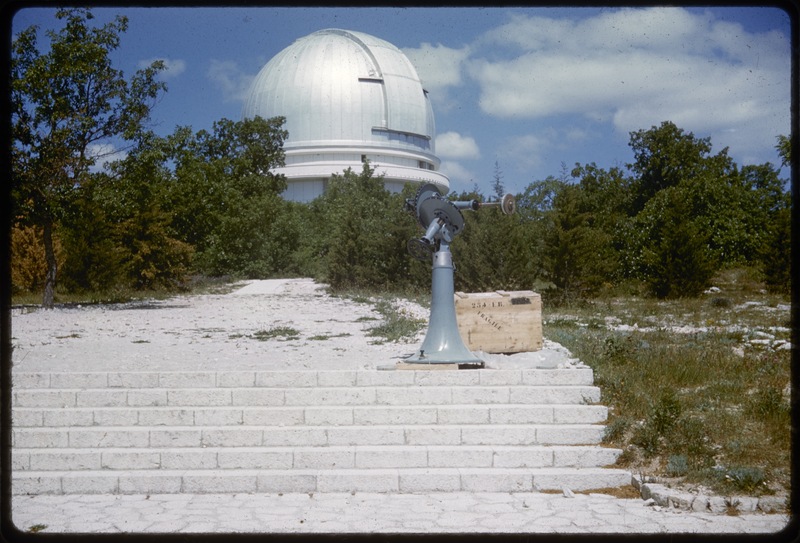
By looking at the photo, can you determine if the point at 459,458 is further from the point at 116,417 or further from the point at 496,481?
the point at 116,417

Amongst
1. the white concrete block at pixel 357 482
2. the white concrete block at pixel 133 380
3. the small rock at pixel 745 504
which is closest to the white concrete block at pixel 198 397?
the white concrete block at pixel 133 380

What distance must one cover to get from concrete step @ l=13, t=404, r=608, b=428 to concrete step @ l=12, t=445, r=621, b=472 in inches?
17.8

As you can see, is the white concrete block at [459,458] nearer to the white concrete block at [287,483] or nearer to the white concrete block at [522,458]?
the white concrete block at [522,458]

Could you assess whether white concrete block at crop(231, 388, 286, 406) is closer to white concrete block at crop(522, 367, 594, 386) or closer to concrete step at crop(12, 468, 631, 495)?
concrete step at crop(12, 468, 631, 495)

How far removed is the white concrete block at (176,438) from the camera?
6.41 metres

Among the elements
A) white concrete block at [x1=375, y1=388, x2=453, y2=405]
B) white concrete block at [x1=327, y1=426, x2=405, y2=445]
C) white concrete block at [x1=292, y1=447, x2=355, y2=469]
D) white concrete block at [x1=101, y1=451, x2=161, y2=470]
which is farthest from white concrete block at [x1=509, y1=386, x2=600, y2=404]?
white concrete block at [x1=101, y1=451, x2=161, y2=470]

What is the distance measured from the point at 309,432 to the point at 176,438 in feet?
3.93

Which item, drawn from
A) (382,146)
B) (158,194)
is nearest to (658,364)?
(158,194)

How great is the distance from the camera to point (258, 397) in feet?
22.8

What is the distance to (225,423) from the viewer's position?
6.66 meters

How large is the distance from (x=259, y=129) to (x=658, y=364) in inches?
1285

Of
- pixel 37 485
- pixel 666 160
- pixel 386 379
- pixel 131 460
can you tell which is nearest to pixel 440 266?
pixel 386 379

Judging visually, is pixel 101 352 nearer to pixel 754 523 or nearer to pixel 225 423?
pixel 225 423

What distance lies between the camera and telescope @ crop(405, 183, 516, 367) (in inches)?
306
